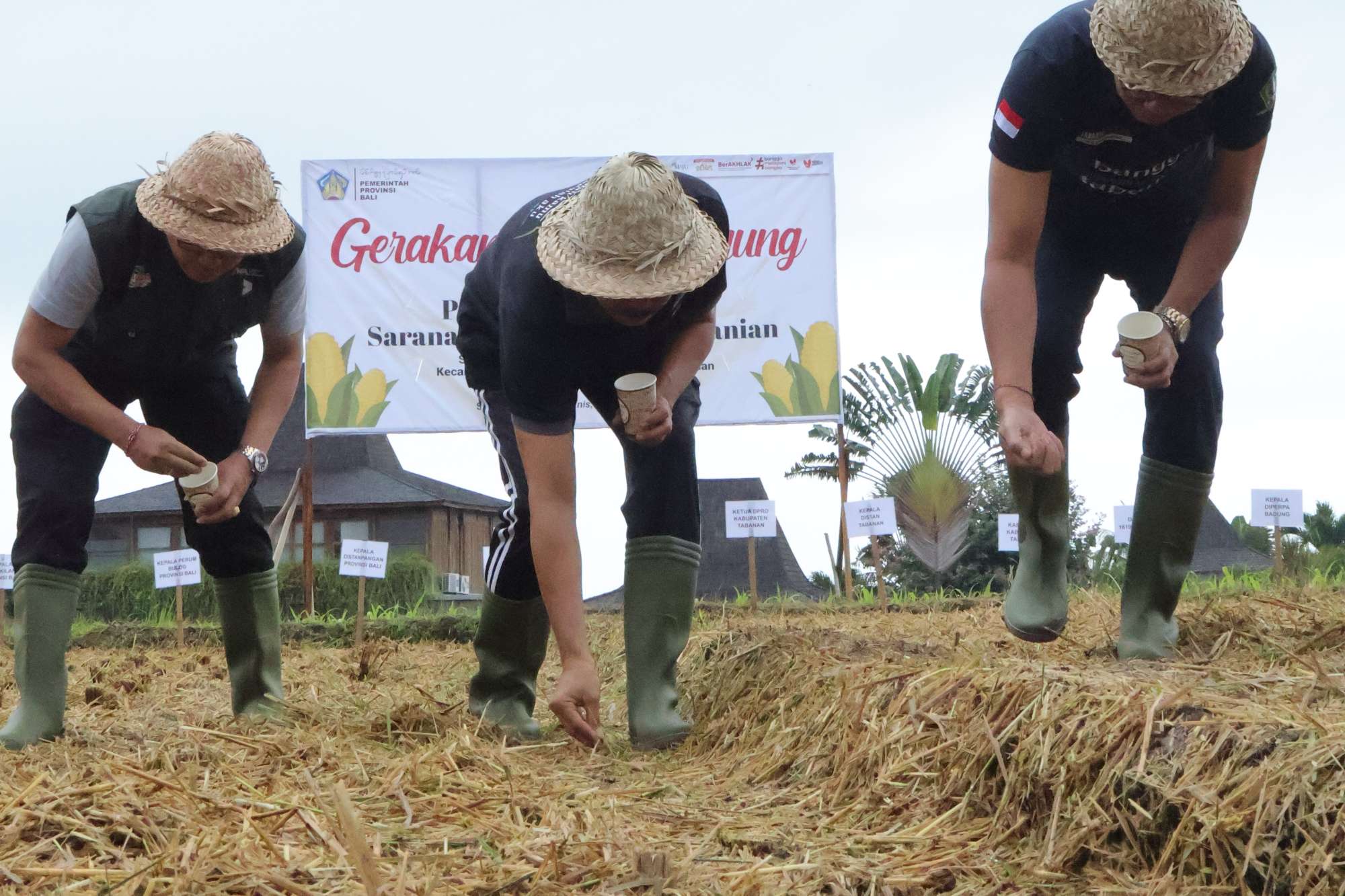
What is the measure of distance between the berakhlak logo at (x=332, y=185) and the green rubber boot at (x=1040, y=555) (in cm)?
842

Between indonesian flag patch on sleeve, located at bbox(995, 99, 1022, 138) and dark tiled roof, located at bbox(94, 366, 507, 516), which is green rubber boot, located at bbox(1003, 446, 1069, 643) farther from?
dark tiled roof, located at bbox(94, 366, 507, 516)

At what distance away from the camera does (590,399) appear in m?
3.15

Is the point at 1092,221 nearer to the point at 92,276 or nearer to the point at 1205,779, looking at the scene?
the point at 1205,779

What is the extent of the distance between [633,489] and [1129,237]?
1276 mm

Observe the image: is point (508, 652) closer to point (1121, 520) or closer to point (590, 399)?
point (590, 399)

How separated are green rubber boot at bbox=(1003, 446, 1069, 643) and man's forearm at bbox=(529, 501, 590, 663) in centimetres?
102

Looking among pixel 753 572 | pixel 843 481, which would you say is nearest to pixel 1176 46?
pixel 753 572

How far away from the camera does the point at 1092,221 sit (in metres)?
3.06

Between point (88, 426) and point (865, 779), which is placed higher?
point (88, 426)

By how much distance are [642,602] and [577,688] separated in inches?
15.5

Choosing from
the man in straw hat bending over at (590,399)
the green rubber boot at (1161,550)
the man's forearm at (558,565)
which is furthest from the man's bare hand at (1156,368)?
the man's forearm at (558,565)

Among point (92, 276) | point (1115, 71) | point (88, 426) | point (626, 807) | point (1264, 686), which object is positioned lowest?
point (626, 807)

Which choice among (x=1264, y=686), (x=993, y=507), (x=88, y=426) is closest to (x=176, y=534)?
(x=993, y=507)

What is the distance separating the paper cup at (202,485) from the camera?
3117 millimetres
